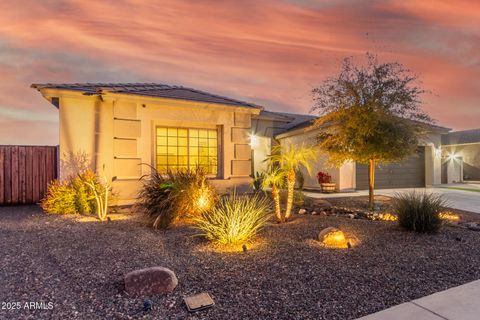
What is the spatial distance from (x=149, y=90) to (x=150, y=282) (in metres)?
7.93

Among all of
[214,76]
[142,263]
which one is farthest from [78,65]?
[142,263]

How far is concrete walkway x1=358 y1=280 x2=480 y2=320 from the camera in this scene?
2514 mm

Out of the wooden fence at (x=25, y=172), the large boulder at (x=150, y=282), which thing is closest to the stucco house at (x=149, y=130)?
the wooden fence at (x=25, y=172)

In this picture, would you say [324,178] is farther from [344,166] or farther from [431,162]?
[431,162]

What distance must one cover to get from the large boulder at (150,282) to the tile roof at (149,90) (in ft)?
22.3

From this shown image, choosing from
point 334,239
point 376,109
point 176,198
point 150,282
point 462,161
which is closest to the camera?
point 150,282

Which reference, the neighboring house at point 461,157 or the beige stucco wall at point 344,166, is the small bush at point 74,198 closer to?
the beige stucco wall at point 344,166

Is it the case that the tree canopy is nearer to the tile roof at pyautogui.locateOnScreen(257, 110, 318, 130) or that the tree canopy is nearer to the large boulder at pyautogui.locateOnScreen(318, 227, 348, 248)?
the large boulder at pyautogui.locateOnScreen(318, 227, 348, 248)

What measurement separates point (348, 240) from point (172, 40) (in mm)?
7595

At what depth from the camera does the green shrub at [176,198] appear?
6105 mm

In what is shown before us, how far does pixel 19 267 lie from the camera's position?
143 inches

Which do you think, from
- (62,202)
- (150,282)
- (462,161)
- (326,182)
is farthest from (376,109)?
(462,161)

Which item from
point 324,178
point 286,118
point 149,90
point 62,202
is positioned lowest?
point 62,202

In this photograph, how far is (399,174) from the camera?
1597 centimetres
